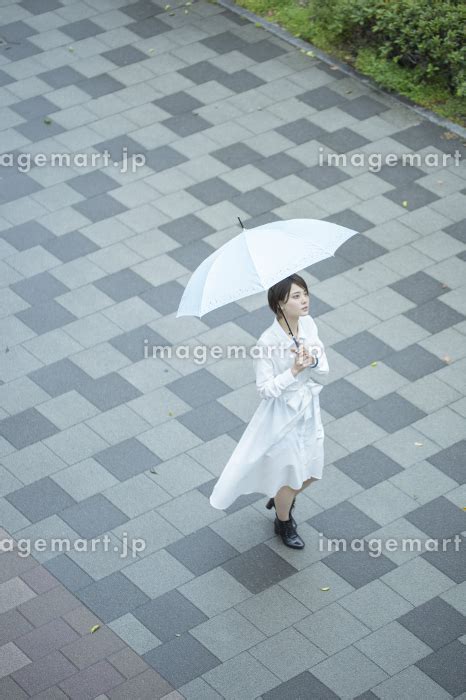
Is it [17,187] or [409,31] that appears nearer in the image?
[17,187]

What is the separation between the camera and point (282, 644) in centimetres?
723

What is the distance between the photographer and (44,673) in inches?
277

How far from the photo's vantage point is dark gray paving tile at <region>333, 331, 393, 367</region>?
31.0 feet

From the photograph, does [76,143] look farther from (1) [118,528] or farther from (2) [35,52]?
(1) [118,528]

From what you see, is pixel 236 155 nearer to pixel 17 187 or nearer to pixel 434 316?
pixel 17 187

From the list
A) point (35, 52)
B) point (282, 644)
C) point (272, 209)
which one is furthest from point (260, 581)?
point (35, 52)

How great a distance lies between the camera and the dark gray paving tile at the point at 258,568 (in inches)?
301

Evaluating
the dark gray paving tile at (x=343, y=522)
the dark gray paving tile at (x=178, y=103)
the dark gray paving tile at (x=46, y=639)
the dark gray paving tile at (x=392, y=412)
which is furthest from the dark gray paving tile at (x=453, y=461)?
the dark gray paving tile at (x=178, y=103)

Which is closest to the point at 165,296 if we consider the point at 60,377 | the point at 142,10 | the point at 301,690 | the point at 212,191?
the point at 60,377

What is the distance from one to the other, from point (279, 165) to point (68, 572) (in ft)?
17.7

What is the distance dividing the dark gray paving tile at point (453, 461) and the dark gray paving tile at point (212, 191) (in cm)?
376

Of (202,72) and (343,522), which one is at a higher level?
(202,72)

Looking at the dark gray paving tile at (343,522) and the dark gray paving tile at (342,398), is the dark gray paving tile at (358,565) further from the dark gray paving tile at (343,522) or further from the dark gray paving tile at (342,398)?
the dark gray paving tile at (342,398)

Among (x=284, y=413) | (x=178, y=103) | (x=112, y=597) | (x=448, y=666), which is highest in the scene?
(x=284, y=413)
